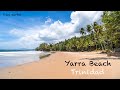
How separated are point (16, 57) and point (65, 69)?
32.1 inches

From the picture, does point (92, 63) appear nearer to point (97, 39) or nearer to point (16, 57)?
point (97, 39)

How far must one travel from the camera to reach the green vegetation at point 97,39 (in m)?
4.18

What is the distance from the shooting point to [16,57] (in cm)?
417

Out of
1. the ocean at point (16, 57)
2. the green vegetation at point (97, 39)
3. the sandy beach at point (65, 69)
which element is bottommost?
the sandy beach at point (65, 69)

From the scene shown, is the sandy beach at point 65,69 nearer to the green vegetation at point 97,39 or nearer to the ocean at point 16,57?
the ocean at point 16,57

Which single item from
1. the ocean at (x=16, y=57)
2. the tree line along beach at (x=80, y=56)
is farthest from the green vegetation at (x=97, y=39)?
the ocean at (x=16, y=57)

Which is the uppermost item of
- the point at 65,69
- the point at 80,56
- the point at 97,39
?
the point at 97,39

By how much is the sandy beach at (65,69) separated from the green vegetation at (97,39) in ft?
0.79

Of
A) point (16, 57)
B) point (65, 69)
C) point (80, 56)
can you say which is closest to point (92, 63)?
point (80, 56)

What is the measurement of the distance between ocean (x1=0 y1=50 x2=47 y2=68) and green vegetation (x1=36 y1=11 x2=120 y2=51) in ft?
0.44

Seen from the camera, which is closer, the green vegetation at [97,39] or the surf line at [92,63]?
the surf line at [92,63]

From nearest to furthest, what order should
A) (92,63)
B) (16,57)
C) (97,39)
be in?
(92,63) < (16,57) < (97,39)
